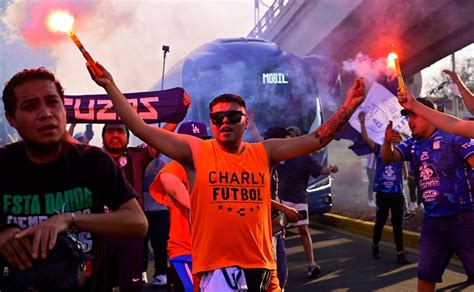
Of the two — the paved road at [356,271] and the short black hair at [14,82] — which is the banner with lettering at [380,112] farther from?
the short black hair at [14,82]

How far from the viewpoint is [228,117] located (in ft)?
10.6

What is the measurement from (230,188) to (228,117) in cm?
40

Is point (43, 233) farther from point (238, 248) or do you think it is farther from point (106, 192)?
point (238, 248)

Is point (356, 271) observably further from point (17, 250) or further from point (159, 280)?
point (17, 250)

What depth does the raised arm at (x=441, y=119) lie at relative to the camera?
334 cm

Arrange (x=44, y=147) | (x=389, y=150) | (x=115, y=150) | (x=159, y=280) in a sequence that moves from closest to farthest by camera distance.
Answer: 1. (x=44, y=147)
2. (x=389, y=150)
3. (x=115, y=150)
4. (x=159, y=280)

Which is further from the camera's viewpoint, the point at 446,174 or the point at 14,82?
the point at 446,174

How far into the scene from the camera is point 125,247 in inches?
174

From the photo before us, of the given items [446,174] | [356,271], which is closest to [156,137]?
[446,174]

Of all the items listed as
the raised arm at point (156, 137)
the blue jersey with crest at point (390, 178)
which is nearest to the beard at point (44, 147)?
the raised arm at point (156, 137)

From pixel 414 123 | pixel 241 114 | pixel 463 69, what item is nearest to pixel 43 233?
pixel 241 114

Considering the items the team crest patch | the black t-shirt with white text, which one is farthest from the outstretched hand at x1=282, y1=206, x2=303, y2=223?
the black t-shirt with white text

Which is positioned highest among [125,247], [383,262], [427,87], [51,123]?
[427,87]

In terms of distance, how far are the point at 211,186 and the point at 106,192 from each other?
110 cm
